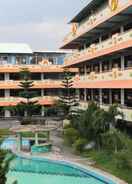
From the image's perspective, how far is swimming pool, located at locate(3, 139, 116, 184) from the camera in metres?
20.8

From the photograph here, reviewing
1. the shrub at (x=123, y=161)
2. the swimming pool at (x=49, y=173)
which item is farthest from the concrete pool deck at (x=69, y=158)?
the shrub at (x=123, y=161)

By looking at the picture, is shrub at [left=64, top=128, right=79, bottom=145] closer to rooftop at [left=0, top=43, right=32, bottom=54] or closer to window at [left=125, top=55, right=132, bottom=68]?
window at [left=125, top=55, right=132, bottom=68]

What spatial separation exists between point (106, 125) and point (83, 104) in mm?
12736

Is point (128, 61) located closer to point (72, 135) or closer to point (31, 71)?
point (72, 135)

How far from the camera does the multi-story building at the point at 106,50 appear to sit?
26.3 meters

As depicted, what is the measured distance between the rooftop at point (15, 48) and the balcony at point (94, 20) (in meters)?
12.9

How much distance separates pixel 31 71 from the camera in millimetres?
53062

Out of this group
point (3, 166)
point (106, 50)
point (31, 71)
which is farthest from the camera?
point (31, 71)

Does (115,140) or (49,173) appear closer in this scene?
(49,173)

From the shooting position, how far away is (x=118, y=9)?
87.6ft

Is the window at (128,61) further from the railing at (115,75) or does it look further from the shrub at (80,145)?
the shrub at (80,145)

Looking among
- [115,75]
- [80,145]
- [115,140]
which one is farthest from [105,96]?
[115,140]

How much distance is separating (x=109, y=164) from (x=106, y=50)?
9432mm

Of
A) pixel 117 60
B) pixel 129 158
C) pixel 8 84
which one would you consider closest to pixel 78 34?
pixel 117 60
